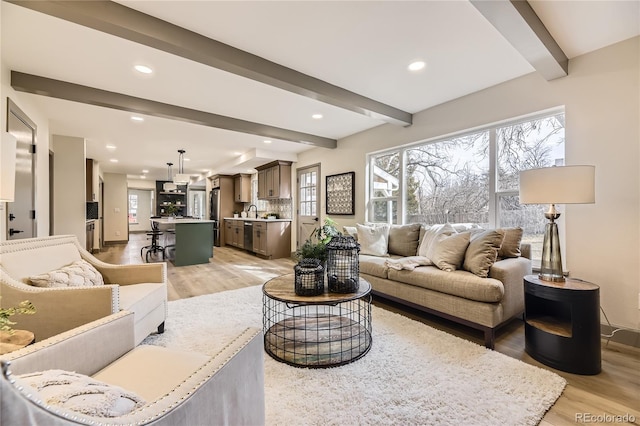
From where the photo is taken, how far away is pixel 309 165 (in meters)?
6.27

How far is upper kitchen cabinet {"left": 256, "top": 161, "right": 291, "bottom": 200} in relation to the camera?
667cm

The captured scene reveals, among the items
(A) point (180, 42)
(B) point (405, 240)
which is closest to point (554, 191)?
(B) point (405, 240)

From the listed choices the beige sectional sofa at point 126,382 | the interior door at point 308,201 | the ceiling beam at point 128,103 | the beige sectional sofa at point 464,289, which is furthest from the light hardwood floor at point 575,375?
the ceiling beam at point 128,103

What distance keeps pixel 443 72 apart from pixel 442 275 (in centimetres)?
209

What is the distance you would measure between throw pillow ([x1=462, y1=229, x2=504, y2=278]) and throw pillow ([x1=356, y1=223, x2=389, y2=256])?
1.23 meters

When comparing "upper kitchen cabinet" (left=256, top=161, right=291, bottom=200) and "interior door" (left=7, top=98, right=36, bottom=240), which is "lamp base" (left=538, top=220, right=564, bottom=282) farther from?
"upper kitchen cabinet" (left=256, top=161, right=291, bottom=200)

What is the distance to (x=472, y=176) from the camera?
11.6 ft

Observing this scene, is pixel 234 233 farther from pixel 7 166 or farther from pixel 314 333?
pixel 7 166

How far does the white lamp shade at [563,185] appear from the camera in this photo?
200 centimetres

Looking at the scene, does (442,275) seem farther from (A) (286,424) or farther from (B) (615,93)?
(B) (615,93)

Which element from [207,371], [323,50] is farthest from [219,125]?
[207,371]

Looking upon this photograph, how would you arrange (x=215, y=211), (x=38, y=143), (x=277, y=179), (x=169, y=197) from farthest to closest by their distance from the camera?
(x=169, y=197) → (x=215, y=211) → (x=277, y=179) → (x=38, y=143)

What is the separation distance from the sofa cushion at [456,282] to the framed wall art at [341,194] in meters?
2.40

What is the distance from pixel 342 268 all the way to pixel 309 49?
1.94 metres
